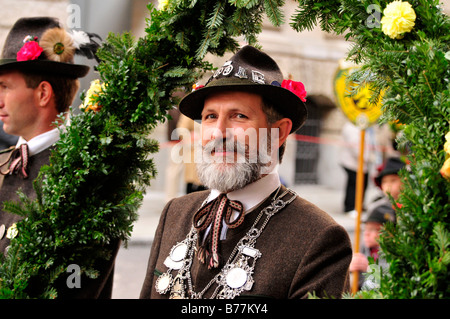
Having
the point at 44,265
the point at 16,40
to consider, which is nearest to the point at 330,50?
the point at 16,40

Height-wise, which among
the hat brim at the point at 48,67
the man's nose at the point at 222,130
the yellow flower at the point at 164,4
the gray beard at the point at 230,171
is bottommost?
the gray beard at the point at 230,171

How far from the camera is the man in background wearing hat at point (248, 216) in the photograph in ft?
6.25

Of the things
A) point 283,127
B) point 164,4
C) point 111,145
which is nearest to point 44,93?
point 111,145

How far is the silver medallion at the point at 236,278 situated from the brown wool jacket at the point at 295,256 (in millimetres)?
46

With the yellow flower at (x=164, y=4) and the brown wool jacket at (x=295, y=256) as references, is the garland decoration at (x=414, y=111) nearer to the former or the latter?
the brown wool jacket at (x=295, y=256)

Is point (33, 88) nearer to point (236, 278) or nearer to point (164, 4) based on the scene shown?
point (164, 4)

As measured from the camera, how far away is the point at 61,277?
7.25 ft

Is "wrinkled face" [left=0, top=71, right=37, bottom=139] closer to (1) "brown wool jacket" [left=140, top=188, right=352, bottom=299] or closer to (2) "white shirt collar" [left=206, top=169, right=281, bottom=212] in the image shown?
(1) "brown wool jacket" [left=140, top=188, right=352, bottom=299]

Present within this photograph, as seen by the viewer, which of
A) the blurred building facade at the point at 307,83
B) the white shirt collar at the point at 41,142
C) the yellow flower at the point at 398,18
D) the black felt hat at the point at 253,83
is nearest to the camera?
the yellow flower at the point at 398,18

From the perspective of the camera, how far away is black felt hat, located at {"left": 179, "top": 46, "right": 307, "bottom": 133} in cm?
204

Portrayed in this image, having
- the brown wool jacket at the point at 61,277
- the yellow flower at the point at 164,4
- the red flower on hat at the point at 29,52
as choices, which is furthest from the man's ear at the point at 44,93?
the yellow flower at the point at 164,4

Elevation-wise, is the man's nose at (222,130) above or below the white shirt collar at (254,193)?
above

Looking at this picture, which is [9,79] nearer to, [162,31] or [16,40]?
[16,40]

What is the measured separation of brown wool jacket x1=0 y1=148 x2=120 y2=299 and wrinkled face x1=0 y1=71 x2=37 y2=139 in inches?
8.1
